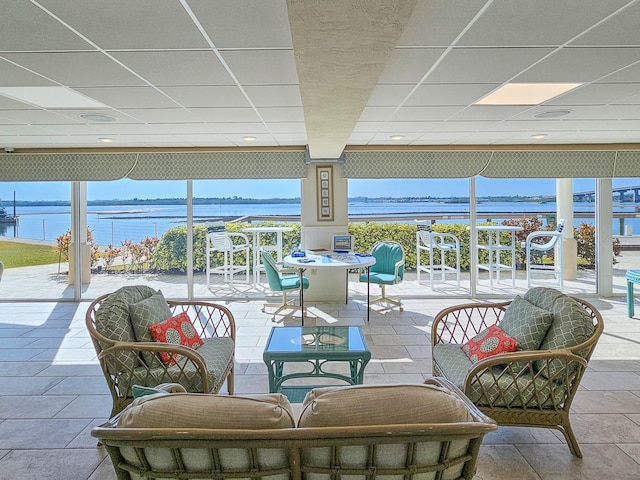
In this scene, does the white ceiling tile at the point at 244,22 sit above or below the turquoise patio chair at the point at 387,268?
above

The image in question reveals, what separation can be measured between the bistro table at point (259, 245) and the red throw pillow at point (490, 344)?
422 cm

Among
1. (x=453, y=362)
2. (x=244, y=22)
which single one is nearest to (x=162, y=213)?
(x=244, y=22)

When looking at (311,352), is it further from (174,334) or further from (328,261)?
(328,261)

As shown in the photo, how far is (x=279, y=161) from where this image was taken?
580cm

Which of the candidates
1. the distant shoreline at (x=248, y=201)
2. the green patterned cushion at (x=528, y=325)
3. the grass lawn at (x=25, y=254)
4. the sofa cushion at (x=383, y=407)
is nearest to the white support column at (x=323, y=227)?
the distant shoreline at (x=248, y=201)

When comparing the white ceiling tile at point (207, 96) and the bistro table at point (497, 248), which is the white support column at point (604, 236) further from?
the white ceiling tile at point (207, 96)

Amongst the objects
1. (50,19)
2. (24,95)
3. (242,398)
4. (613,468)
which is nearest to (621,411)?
(613,468)

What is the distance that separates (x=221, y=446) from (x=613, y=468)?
84.3 inches

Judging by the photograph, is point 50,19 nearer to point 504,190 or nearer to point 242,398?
point 242,398

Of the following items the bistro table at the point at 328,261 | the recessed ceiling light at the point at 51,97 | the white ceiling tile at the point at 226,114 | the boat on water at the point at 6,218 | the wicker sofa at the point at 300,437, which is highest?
the white ceiling tile at the point at 226,114

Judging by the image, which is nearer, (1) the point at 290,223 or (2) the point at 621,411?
(2) the point at 621,411

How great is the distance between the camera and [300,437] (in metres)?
1.15

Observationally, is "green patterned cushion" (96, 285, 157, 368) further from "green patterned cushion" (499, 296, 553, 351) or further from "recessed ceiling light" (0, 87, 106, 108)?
"green patterned cushion" (499, 296, 553, 351)

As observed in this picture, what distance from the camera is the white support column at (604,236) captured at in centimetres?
612
